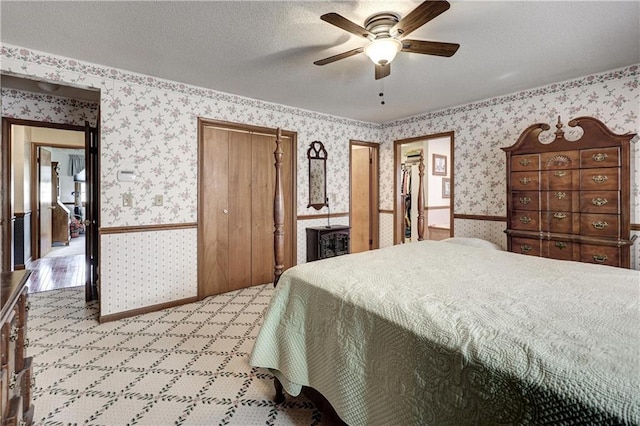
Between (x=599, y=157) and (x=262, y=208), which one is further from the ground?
(x=599, y=157)

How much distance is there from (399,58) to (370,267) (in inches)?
75.4

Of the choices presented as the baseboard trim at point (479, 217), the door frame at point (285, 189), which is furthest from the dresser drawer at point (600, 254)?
the door frame at point (285, 189)

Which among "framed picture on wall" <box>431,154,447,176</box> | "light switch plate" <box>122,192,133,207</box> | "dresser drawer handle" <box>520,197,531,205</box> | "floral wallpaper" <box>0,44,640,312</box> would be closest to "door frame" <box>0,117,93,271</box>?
"floral wallpaper" <box>0,44,640,312</box>

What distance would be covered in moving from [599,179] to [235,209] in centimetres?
366

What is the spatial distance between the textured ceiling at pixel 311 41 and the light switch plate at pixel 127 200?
3.98ft

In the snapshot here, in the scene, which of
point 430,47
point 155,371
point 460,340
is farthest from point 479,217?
point 155,371

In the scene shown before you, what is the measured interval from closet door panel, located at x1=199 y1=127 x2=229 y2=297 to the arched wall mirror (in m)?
1.25

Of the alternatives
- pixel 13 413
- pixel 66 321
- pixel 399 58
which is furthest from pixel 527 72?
pixel 66 321

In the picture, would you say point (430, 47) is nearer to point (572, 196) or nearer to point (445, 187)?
point (572, 196)

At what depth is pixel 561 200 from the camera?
2.87 m

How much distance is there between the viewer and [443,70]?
2.99m

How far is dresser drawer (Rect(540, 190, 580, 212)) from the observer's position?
9.16ft

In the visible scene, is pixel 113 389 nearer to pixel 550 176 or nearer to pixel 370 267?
pixel 370 267

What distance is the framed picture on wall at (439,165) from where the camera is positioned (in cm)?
633
